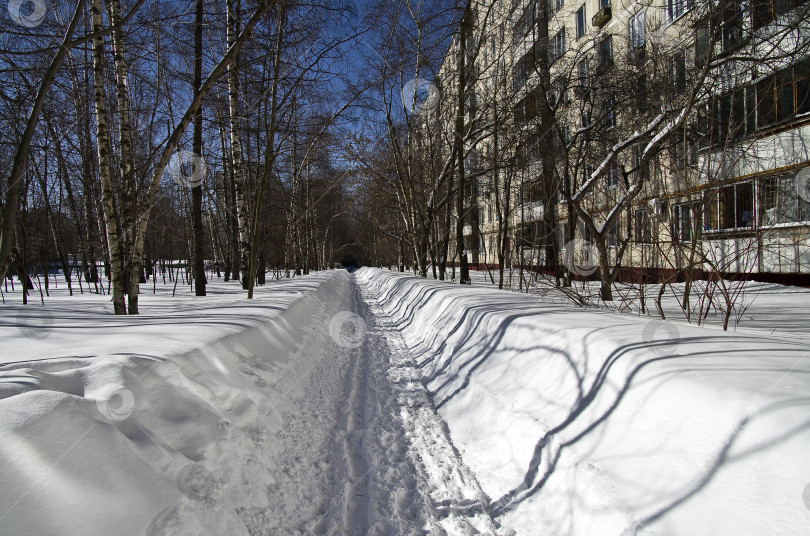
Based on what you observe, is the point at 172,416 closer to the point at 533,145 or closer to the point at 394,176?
the point at 533,145

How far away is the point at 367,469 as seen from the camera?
2.80 metres

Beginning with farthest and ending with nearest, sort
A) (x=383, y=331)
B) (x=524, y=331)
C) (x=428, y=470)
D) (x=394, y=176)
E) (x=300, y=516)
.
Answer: (x=394, y=176)
(x=383, y=331)
(x=524, y=331)
(x=428, y=470)
(x=300, y=516)

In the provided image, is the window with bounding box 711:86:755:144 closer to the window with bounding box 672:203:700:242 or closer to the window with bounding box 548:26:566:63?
the window with bounding box 672:203:700:242

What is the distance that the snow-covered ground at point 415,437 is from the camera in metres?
1.51

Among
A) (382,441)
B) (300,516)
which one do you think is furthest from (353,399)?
(300,516)

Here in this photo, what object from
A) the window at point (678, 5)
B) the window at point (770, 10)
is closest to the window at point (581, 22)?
the window at point (678, 5)

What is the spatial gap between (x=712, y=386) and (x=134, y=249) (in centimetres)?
749

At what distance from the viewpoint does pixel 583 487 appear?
2.12 m

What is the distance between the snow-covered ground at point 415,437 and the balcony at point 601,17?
19.5 meters

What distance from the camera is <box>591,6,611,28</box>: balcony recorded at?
688 inches

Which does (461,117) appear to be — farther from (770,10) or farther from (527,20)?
(770,10)

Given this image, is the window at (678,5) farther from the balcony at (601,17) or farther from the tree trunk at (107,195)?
the balcony at (601,17)

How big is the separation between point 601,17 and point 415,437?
2152cm

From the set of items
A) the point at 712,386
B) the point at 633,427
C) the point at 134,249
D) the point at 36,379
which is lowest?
the point at 633,427
